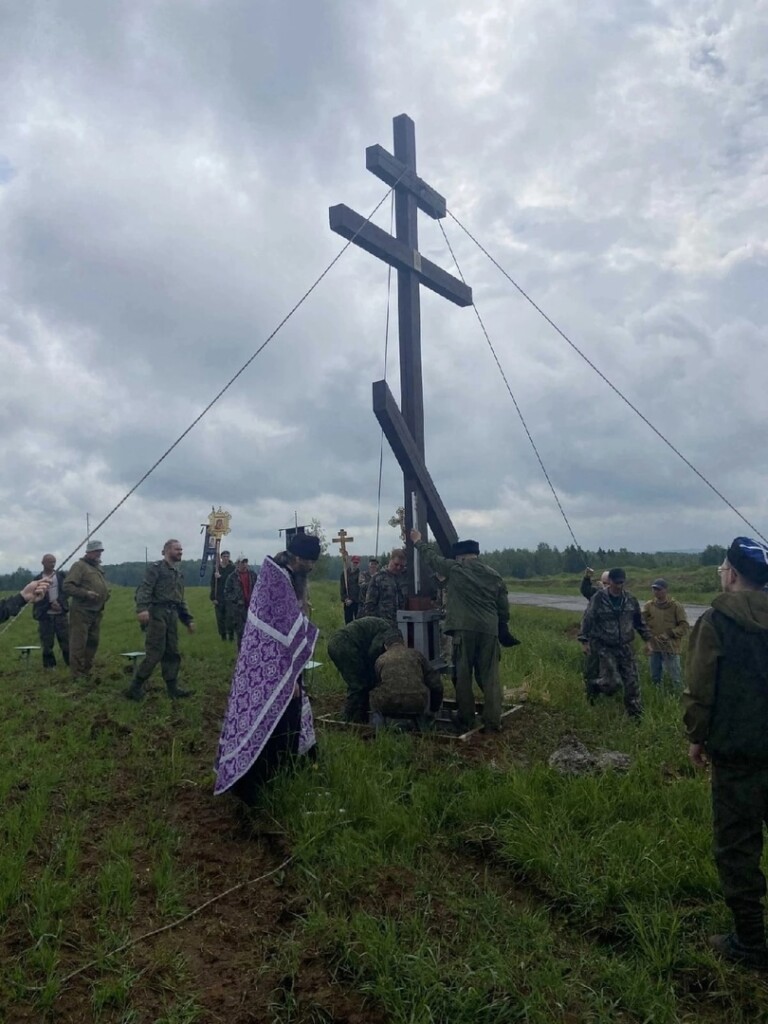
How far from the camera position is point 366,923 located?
341 centimetres

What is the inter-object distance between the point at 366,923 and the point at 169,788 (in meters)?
2.38

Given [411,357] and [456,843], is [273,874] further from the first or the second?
[411,357]

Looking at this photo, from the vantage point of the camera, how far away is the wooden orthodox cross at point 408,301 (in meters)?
6.58

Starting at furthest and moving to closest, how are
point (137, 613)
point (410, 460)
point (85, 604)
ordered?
point (85, 604) → point (137, 613) → point (410, 460)

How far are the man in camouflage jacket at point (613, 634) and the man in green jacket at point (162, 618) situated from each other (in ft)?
15.1

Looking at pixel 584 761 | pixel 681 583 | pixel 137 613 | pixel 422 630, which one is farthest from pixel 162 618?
pixel 681 583

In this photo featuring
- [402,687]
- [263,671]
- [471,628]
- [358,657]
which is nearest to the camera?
[263,671]

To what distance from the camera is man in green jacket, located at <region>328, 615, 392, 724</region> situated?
7.26 meters

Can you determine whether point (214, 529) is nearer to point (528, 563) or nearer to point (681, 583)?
point (681, 583)

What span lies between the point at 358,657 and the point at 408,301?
134 inches

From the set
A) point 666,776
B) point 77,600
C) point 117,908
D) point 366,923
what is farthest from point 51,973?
point 77,600

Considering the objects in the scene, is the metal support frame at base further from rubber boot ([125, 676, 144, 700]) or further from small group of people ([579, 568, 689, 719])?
rubber boot ([125, 676, 144, 700])

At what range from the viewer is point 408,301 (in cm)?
721

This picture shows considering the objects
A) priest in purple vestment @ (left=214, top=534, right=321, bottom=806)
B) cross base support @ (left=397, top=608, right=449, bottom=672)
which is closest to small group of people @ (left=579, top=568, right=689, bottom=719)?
cross base support @ (left=397, top=608, right=449, bottom=672)
